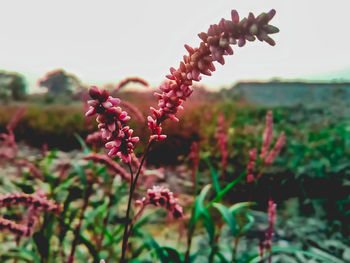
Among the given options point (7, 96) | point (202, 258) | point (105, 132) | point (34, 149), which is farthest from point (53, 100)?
point (105, 132)

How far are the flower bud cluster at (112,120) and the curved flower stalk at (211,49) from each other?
0.40 ft

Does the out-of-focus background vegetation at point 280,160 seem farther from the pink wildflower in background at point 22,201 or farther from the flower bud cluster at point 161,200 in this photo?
the pink wildflower in background at point 22,201

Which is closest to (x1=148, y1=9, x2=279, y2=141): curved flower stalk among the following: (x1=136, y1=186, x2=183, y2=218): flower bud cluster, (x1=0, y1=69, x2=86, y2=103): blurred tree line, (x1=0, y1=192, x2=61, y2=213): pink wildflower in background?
(x1=136, y1=186, x2=183, y2=218): flower bud cluster

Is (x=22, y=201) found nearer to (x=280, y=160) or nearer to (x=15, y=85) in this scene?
(x=280, y=160)

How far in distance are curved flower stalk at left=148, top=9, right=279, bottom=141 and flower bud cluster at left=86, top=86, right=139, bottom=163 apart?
0.40ft

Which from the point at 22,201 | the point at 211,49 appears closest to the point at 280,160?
the point at 22,201

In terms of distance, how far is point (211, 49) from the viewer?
72 centimetres

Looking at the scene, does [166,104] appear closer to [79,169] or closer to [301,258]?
[79,169]

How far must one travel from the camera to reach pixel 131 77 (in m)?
1.92

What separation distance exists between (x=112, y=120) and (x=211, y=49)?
29cm

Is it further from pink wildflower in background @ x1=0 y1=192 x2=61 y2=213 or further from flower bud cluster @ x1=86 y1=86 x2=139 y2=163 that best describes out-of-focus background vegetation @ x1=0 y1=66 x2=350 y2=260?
pink wildflower in background @ x1=0 y1=192 x2=61 y2=213

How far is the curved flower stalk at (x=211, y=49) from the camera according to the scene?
2.28 ft

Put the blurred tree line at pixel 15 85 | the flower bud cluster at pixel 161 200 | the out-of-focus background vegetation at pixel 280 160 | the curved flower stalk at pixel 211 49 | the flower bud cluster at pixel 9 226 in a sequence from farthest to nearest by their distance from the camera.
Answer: the blurred tree line at pixel 15 85 → the out-of-focus background vegetation at pixel 280 160 → the flower bud cluster at pixel 9 226 → the flower bud cluster at pixel 161 200 → the curved flower stalk at pixel 211 49

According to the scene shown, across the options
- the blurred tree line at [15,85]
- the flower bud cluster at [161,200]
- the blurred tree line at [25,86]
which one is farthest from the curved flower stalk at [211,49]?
the blurred tree line at [15,85]
